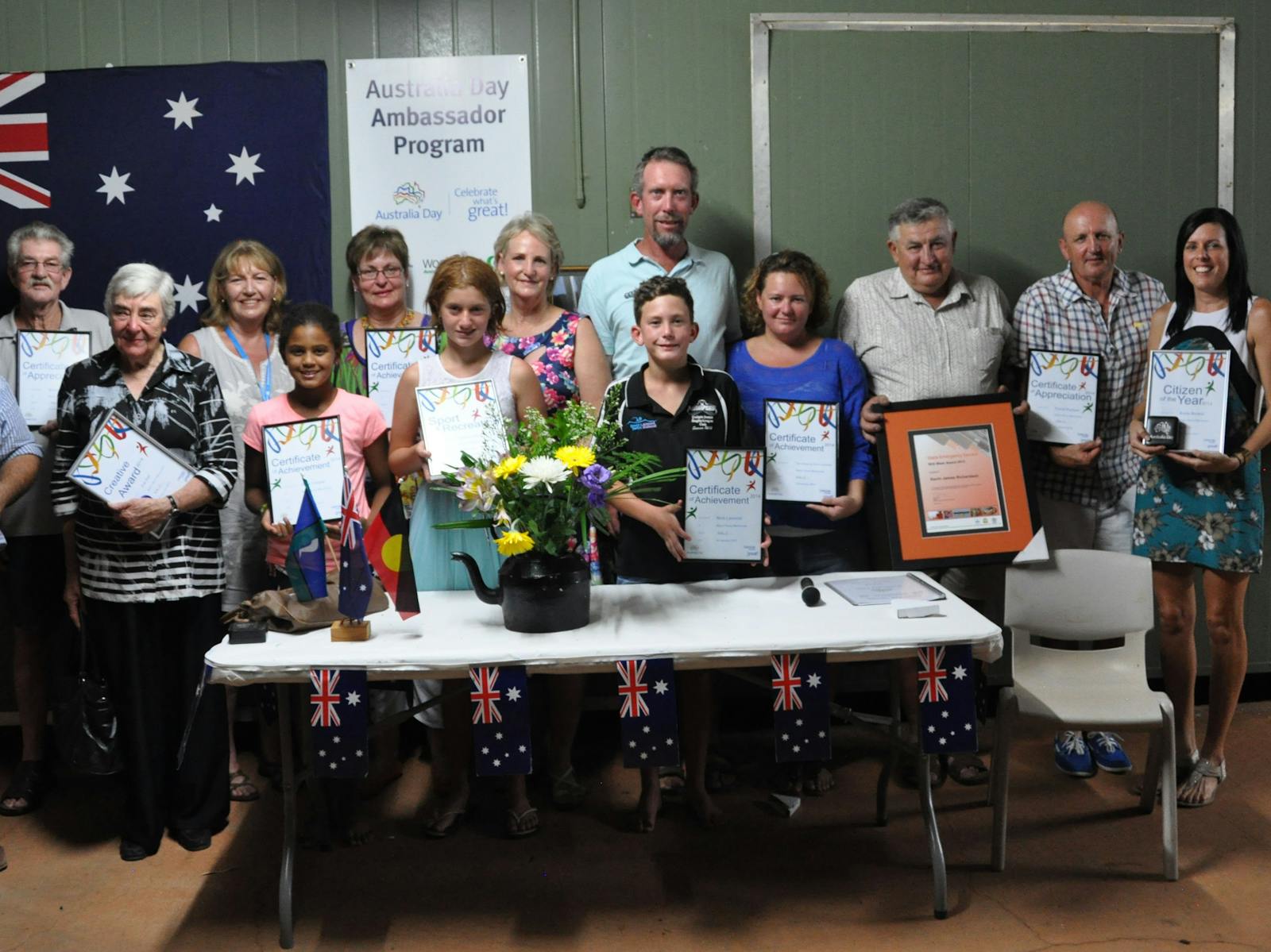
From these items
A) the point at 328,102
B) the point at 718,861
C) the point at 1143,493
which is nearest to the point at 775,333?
the point at 1143,493

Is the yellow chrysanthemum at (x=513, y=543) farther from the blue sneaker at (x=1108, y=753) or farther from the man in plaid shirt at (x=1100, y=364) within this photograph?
the blue sneaker at (x=1108, y=753)

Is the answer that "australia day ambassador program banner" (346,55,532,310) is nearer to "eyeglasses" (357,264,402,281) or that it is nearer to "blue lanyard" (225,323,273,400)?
"eyeglasses" (357,264,402,281)

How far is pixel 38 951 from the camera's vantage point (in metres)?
2.97

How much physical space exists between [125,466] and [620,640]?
1.52 meters

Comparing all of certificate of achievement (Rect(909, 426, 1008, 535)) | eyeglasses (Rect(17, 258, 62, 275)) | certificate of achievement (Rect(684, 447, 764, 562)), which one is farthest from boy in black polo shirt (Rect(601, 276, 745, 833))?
eyeglasses (Rect(17, 258, 62, 275))

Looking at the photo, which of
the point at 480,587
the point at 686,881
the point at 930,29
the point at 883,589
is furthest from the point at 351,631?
the point at 930,29

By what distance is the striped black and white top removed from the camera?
337 cm

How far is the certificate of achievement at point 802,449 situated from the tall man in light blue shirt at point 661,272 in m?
0.49

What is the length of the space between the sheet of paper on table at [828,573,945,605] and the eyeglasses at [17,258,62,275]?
2.90m

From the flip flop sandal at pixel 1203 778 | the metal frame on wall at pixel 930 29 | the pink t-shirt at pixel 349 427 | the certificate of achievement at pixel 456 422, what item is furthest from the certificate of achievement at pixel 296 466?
the flip flop sandal at pixel 1203 778

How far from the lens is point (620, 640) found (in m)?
2.83

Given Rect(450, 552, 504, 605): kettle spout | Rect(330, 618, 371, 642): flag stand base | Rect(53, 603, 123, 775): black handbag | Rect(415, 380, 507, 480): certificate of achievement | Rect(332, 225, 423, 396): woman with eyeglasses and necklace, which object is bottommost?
Rect(53, 603, 123, 775): black handbag

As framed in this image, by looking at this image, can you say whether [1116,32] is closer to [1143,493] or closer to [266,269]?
[1143,493]

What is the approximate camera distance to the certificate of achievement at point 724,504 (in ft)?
10.4
